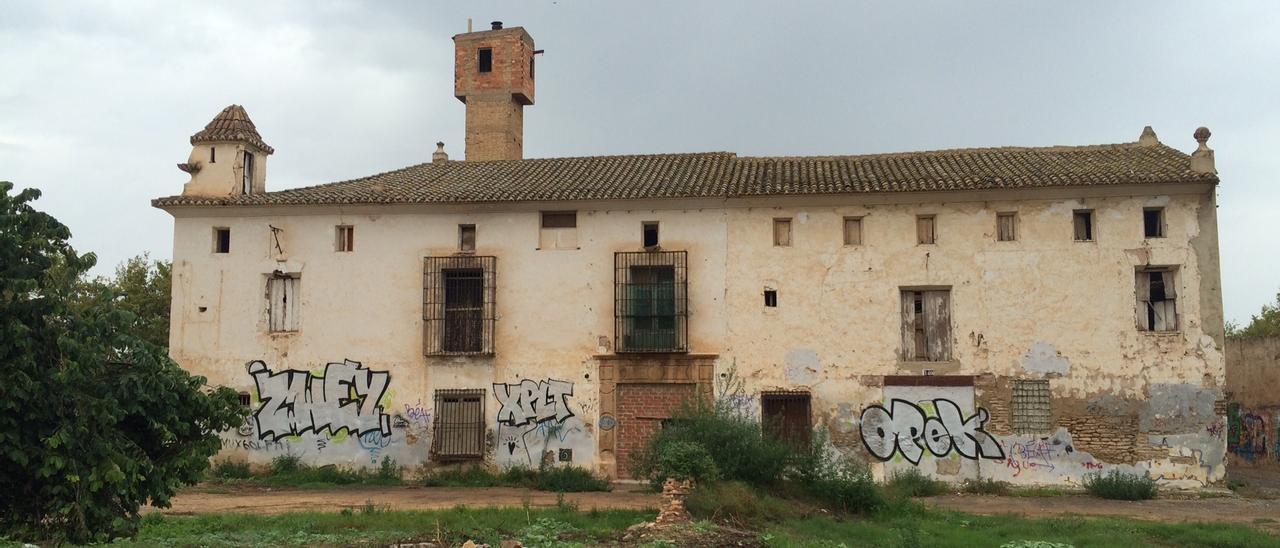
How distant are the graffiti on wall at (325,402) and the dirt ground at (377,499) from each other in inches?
70.6

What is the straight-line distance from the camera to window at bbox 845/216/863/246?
21.6 meters

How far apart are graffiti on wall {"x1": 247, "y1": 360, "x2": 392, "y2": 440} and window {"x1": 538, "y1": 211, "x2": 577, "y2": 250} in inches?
169

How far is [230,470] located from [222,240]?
497 centimetres

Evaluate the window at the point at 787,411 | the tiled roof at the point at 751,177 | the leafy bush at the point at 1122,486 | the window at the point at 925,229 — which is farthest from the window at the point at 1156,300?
the window at the point at 787,411

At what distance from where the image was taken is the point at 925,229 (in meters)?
21.5

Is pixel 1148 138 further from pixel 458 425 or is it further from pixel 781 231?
pixel 458 425

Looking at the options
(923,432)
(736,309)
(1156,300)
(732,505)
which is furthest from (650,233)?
(1156,300)

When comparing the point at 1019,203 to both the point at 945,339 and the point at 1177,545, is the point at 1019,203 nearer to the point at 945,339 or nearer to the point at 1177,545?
the point at 945,339

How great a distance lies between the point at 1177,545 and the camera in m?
14.3

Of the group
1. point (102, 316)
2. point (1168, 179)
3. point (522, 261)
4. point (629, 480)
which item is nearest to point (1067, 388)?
point (1168, 179)

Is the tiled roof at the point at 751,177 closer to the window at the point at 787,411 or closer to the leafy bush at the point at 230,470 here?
the window at the point at 787,411

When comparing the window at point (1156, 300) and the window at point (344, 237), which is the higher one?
the window at point (344, 237)

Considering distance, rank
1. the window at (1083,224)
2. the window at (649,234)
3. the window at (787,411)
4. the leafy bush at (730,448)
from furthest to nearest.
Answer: the window at (649,234)
the window at (787,411)
the window at (1083,224)
the leafy bush at (730,448)

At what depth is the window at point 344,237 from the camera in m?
22.9
